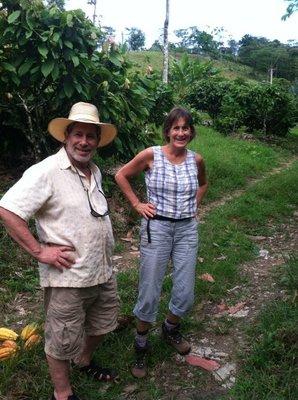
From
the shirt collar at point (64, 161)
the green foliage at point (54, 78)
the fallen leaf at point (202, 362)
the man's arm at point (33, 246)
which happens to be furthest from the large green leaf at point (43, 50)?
the fallen leaf at point (202, 362)

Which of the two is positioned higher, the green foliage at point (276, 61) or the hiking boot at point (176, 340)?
the green foliage at point (276, 61)

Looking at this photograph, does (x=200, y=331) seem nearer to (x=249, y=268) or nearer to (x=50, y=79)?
(x=249, y=268)

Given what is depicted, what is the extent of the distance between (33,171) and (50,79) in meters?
3.17

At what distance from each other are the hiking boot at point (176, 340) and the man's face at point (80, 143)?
164cm

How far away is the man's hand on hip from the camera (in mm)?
2477

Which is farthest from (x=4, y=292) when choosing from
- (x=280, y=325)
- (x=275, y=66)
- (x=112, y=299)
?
(x=275, y=66)

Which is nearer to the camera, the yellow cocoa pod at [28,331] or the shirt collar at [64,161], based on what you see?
the shirt collar at [64,161]

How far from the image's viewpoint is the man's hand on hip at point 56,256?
8.13 ft

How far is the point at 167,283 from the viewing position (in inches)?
177

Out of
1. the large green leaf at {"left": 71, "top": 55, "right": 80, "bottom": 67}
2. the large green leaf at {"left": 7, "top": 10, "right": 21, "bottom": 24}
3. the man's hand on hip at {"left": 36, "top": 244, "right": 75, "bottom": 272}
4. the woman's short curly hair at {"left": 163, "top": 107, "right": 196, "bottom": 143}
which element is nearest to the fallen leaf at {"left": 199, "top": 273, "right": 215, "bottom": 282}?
the woman's short curly hair at {"left": 163, "top": 107, "right": 196, "bottom": 143}

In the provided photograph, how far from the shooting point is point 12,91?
5520 millimetres

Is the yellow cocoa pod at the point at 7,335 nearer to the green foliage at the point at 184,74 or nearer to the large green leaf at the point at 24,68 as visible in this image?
the large green leaf at the point at 24,68

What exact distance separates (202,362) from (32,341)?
135 centimetres

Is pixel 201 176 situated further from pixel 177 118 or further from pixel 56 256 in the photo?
pixel 56 256
